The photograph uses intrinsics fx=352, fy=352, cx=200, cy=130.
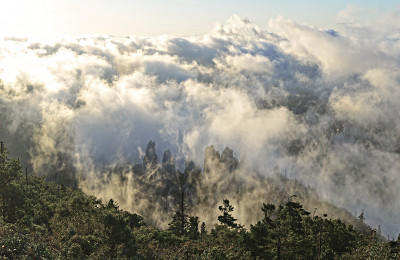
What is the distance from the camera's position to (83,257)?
45312 mm

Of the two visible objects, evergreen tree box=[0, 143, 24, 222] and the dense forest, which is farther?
evergreen tree box=[0, 143, 24, 222]

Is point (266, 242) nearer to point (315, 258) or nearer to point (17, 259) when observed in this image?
point (315, 258)

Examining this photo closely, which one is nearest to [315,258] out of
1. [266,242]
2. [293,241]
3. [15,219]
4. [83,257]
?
[293,241]

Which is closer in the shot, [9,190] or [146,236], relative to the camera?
[9,190]

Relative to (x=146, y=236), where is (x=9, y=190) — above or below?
above

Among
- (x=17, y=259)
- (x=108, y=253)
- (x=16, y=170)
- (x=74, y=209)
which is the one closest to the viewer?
(x=17, y=259)

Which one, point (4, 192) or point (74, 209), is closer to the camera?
point (4, 192)

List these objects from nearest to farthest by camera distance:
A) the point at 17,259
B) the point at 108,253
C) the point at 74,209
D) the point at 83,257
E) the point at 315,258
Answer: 1. the point at 17,259
2. the point at 83,257
3. the point at 108,253
4. the point at 315,258
5. the point at 74,209

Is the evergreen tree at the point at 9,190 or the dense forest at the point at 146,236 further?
the evergreen tree at the point at 9,190

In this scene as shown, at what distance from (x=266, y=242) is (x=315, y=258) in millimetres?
9175

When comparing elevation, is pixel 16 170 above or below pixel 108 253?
above

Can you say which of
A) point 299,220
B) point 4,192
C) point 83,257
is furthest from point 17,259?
point 299,220

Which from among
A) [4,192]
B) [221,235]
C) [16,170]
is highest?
[16,170]

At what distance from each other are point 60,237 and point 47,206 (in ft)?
101
